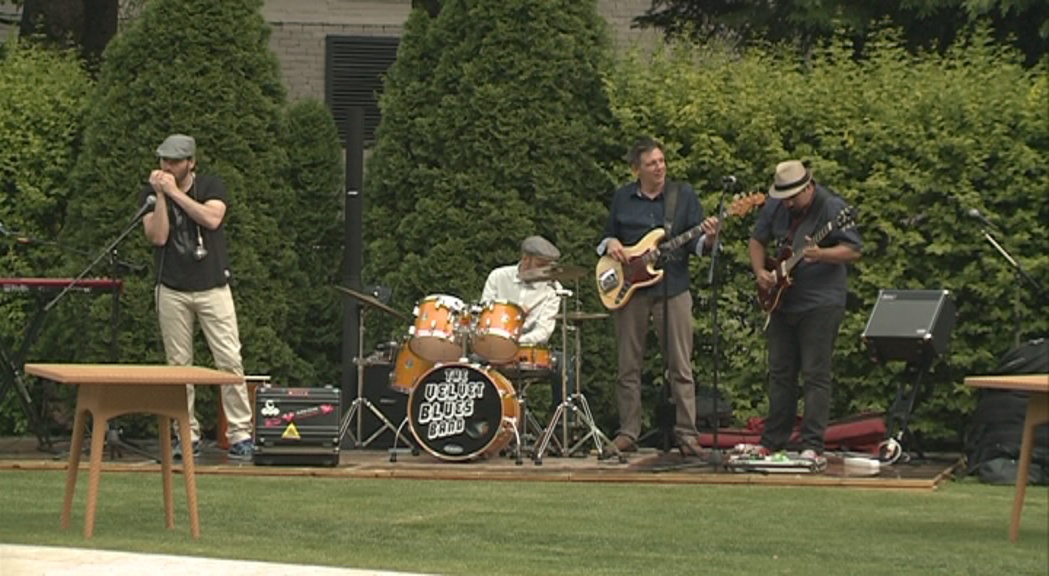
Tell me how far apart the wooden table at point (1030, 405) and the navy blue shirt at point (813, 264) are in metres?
3.70

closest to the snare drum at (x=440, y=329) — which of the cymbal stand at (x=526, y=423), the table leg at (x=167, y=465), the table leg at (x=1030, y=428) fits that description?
the cymbal stand at (x=526, y=423)

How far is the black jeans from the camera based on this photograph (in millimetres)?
13328

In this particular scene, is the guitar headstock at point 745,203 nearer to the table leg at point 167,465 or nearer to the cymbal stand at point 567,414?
the cymbal stand at point 567,414

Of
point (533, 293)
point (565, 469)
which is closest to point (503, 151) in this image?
point (533, 293)

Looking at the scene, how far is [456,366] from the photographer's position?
14.2m

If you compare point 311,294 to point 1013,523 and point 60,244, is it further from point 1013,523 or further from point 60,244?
point 1013,523

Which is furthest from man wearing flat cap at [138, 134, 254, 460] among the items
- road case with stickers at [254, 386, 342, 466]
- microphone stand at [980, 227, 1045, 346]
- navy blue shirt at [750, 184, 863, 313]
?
microphone stand at [980, 227, 1045, 346]

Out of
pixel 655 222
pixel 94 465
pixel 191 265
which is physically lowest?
pixel 94 465

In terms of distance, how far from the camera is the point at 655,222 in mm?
14172

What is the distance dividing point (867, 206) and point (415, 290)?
3343mm

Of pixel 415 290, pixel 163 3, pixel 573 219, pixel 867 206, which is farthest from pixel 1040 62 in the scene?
pixel 163 3

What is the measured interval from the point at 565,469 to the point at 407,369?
67.3 inches

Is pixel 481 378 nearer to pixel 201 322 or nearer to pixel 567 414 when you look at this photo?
pixel 567 414

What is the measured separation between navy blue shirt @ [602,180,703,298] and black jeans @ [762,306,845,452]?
2.84 ft
